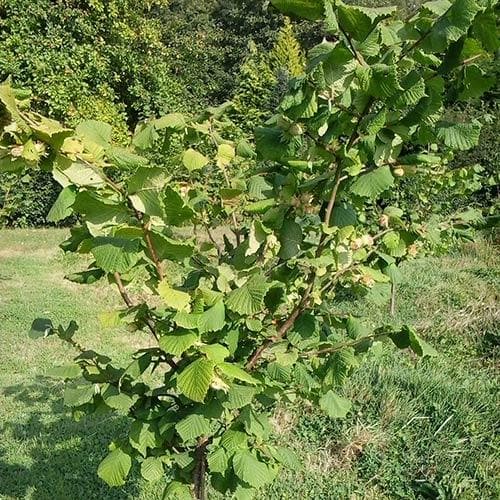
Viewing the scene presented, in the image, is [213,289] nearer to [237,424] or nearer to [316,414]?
[237,424]

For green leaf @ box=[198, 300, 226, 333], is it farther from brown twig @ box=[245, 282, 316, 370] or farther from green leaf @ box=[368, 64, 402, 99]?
green leaf @ box=[368, 64, 402, 99]

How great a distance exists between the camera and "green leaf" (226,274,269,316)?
1338 mm

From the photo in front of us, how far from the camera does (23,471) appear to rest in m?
3.41

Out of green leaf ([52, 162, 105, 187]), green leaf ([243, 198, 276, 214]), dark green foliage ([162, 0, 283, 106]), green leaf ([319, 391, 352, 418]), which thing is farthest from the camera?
dark green foliage ([162, 0, 283, 106])

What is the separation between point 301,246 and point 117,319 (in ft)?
1.63

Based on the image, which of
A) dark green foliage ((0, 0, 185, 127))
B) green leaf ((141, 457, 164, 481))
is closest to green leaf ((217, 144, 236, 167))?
green leaf ((141, 457, 164, 481))

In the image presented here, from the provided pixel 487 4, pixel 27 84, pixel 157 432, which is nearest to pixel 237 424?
pixel 157 432

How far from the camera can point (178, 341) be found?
1.32 metres

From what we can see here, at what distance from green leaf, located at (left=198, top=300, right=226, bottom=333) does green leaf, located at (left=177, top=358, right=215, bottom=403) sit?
81 mm

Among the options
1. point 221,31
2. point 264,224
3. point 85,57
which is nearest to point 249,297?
point 264,224

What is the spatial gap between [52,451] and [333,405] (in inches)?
102

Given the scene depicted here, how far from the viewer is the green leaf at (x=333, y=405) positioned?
164 cm

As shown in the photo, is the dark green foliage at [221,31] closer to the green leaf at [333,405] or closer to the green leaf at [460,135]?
the green leaf at [333,405]

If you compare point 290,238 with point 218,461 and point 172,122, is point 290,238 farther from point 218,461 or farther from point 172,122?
point 218,461
